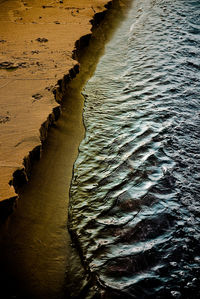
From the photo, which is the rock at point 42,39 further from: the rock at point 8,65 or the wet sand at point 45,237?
the wet sand at point 45,237

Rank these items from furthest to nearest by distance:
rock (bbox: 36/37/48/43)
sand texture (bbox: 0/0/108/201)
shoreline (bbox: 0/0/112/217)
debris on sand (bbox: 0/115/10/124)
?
rock (bbox: 36/37/48/43) < debris on sand (bbox: 0/115/10/124) < sand texture (bbox: 0/0/108/201) < shoreline (bbox: 0/0/112/217)

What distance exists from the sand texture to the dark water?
439mm

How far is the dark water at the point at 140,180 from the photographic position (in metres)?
1.43

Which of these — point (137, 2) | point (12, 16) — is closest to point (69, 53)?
point (12, 16)

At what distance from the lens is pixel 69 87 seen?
10.0 ft

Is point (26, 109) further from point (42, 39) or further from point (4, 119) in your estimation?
point (42, 39)

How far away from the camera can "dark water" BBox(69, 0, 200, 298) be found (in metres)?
1.43

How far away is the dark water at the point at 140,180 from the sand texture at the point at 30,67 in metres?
0.44

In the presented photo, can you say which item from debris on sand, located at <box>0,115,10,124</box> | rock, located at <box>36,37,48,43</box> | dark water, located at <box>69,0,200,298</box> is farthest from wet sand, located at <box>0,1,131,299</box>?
rock, located at <box>36,37,48,43</box>

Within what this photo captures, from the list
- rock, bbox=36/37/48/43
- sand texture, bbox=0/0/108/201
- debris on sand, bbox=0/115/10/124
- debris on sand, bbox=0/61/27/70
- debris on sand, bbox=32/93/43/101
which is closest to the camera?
sand texture, bbox=0/0/108/201

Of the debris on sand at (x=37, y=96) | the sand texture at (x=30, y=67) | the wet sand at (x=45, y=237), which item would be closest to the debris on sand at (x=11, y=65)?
the sand texture at (x=30, y=67)

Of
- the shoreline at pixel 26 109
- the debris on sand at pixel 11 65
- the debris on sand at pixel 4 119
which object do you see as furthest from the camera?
the debris on sand at pixel 11 65

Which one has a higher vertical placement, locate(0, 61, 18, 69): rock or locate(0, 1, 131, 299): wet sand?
locate(0, 61, 18, 69): rock

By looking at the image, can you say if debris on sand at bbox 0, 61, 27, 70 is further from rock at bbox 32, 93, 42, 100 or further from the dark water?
the dark water
